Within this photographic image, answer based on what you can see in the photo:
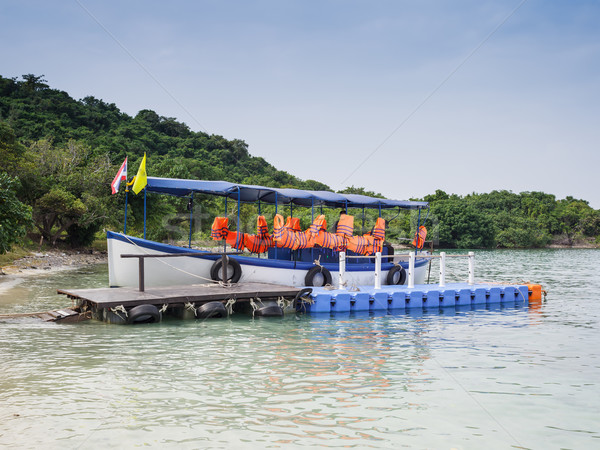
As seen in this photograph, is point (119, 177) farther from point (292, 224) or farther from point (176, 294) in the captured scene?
point (292, 224)

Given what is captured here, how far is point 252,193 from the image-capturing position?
15.4 meters

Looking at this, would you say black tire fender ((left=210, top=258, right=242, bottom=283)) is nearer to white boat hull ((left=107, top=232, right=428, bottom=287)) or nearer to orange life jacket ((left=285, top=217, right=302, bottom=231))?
white boat hull ((left=107, top=232, right=428, bottom=287))

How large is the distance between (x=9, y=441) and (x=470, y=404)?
215 inches

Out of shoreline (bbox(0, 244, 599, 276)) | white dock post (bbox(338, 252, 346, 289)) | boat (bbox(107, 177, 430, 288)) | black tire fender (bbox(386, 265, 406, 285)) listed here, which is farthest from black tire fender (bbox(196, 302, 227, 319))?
shoreline (bbox(0, 244, 599, 276))

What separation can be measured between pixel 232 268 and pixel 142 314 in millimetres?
3425

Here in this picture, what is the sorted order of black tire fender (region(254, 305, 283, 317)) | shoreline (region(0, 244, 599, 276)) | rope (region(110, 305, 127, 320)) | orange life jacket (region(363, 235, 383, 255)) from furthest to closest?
shoreline (region(0, 244, 599, 276))
orange life jacket (region(363, 235, 383, 255))
black tire fender (region(254, 305, 283, 317))
rope (region(110, 305, 127, 320))

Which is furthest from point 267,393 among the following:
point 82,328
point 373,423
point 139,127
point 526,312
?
point 139,127

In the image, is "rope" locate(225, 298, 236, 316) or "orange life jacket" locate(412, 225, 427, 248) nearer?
"rope" locate(225, 298, 236, 316)

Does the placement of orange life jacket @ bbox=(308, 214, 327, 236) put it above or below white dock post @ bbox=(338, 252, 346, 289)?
above

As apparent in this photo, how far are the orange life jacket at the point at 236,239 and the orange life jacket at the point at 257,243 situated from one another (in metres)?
0.23

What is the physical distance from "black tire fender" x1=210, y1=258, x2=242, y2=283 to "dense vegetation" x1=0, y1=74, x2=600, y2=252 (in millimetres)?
5438

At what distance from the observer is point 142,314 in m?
11.2

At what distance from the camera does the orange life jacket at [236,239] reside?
1460 centimetres

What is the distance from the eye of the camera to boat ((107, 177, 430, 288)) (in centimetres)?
1330
